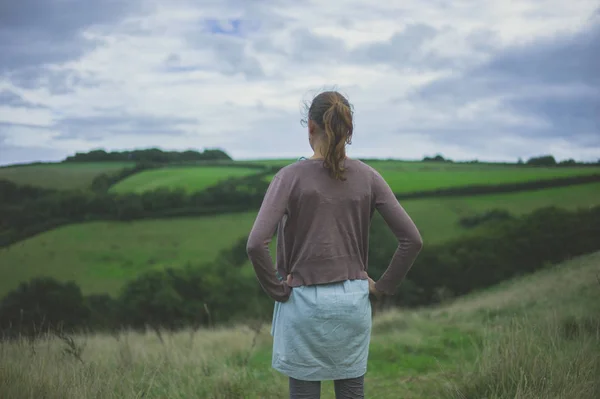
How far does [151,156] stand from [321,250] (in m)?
44.0

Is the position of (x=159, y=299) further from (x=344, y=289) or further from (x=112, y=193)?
(x=344, y=289)

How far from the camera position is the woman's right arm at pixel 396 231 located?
9.81 feet

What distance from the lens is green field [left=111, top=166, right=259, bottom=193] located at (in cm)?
3859

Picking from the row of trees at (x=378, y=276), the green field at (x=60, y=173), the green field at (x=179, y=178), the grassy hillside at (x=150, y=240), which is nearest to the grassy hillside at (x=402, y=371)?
the row of trees at (x=378, y=276)

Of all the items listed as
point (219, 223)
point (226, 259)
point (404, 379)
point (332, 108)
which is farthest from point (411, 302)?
point (332, 108)

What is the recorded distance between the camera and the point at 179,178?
133 feet

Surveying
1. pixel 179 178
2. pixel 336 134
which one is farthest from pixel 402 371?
pixel 179 178

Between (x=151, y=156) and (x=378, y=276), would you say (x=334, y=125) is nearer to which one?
(x=378, y=276)

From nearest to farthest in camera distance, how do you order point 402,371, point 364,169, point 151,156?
point 364,169 → point 402,371 → point 151,156

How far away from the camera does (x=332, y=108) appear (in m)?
2.76

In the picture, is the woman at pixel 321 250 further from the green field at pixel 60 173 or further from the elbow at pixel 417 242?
the green field at pixel 60 173

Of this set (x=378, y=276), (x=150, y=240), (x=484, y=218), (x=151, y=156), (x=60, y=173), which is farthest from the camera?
(x=151, y=156)

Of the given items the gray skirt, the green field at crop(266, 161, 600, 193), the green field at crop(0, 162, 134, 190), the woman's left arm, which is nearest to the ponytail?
the woman's left arm

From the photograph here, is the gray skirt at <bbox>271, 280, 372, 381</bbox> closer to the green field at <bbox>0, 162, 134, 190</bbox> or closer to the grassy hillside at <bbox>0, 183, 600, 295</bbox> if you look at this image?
the grassy hillside at <bbox>0, 183, 600, 295</bbox>
